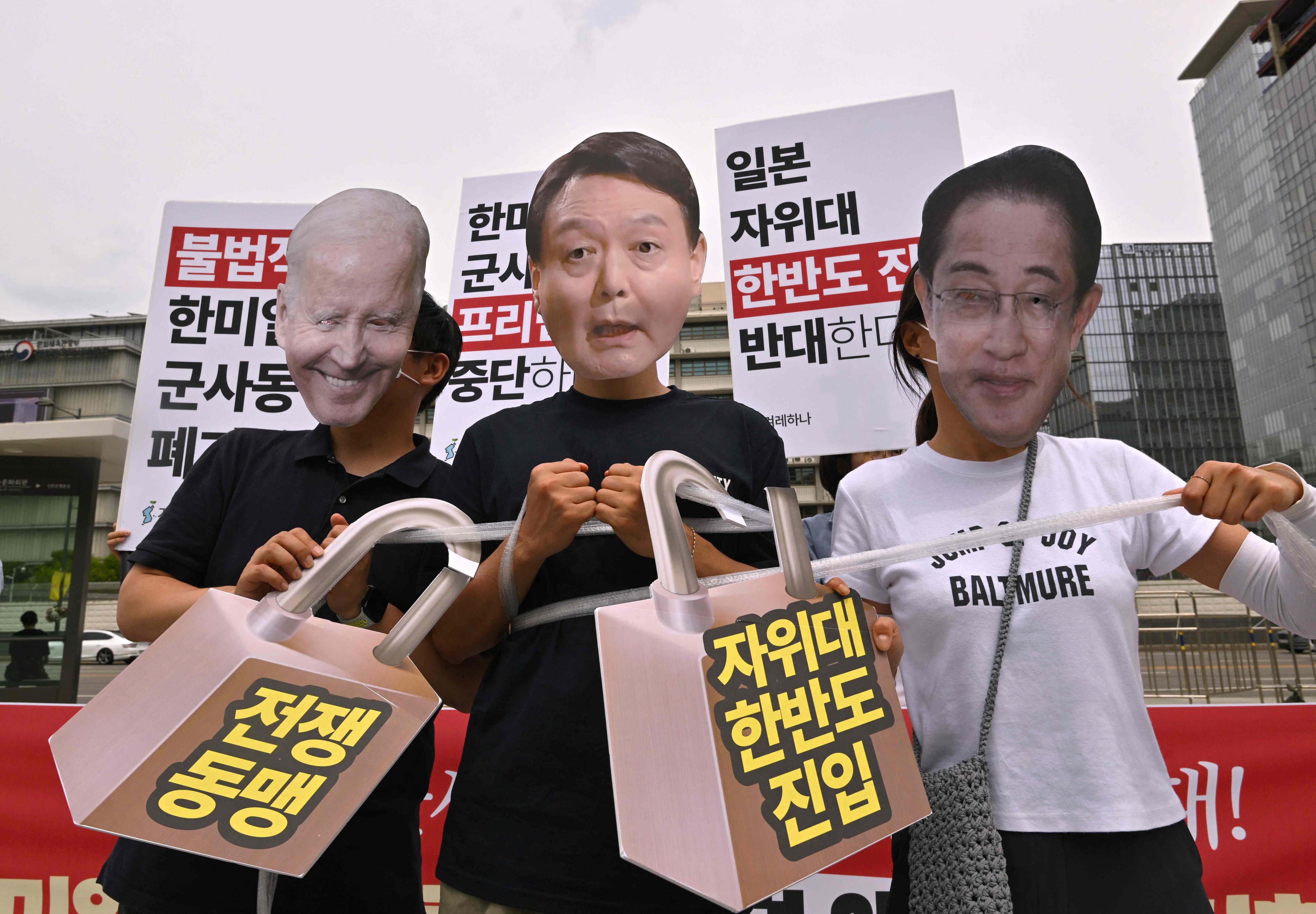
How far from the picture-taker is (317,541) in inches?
55.3

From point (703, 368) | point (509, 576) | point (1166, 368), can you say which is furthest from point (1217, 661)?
point (1166, 368)

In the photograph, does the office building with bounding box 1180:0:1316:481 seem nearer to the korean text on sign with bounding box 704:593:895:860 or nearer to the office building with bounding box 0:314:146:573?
the korean text on sign with bounding box 704:593:895:860

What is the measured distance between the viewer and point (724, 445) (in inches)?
48.3

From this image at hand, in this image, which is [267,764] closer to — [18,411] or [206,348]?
[206,348]

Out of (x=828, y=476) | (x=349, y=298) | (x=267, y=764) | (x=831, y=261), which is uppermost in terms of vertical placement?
(x=831, y=261)

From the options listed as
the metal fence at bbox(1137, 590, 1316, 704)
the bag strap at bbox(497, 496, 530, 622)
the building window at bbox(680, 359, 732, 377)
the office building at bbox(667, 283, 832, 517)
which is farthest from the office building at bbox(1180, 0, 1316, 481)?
the bag strap at bbox(497, 496, 530, 622)

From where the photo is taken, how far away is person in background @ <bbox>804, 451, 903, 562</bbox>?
2.61m

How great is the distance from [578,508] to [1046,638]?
2.27ft

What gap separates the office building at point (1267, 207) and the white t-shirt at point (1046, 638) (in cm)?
5689

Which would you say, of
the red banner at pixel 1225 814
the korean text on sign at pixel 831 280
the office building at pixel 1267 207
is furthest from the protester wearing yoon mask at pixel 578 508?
the office building at pixel 1267 207

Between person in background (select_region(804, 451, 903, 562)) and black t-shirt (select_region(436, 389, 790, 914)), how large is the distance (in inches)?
54.6

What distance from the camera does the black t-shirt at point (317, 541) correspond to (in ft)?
3.95

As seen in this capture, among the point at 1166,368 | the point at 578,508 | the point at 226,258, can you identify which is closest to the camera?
the point at 578,508

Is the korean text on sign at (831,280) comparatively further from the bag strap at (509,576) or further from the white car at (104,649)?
the white car at (104,649)
